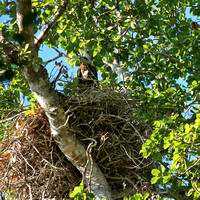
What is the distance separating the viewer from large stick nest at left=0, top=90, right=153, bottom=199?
3.05 meters

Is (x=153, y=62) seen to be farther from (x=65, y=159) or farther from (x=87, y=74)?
(x=65, y=159)

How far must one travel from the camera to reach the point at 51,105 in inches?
117

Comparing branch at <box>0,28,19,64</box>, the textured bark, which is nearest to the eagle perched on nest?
the textured bark

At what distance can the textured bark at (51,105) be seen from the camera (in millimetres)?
2883

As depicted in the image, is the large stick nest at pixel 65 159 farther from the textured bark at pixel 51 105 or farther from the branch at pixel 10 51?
the branch at pixel 10 51

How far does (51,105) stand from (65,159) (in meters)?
0.62

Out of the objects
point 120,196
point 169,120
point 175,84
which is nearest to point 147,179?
point 120,196

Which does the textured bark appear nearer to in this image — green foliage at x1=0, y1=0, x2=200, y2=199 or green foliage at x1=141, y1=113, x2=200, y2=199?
green foliage at x1=0, y1=0, x2=200, y2=199

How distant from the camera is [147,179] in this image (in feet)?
11.0

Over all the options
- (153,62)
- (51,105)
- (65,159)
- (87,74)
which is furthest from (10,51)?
(153,62)

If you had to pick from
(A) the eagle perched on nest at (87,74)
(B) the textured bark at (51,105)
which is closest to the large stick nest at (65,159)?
(B) the textured bark at (51,105)

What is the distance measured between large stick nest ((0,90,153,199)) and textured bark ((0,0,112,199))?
126 millimetres

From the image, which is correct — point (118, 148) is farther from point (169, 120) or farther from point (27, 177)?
point (27, 177)

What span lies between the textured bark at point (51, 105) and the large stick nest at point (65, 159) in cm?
13
